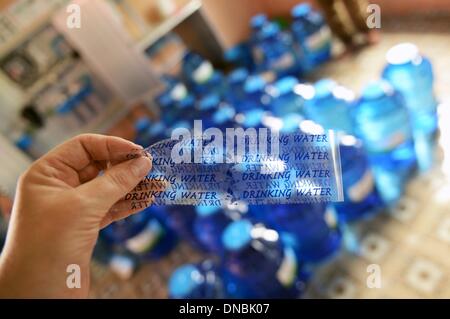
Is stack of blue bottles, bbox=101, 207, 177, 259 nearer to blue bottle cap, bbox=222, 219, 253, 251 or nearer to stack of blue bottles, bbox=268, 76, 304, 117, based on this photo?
blue bottle cap, bbox=222, 219, 253, 251

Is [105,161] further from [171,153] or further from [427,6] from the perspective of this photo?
[427,6]

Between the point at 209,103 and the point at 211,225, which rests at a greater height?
the point at 209,103

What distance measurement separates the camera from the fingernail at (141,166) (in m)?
0.43

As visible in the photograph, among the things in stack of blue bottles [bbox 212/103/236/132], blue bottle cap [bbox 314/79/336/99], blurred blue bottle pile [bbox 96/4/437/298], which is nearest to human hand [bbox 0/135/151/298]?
blurred blue bottle pile [bbox 96/4/437/298]

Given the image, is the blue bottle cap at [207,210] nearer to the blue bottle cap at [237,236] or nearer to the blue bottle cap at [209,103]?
the blue bottle cap at [237,236]

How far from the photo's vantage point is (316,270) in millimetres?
860

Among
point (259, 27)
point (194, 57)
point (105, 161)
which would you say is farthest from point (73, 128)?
point (105, 161)

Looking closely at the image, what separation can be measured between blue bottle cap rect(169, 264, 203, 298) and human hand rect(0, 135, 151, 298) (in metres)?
0.38

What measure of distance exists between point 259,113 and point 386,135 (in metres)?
0.34

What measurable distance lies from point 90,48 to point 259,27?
0.72 meters

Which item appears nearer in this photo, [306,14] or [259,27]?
[306,14]

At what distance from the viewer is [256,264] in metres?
0.78

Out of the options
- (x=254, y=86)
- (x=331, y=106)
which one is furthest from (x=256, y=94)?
(x=331, y=106)

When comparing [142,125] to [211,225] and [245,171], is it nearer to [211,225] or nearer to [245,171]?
[211,225]
